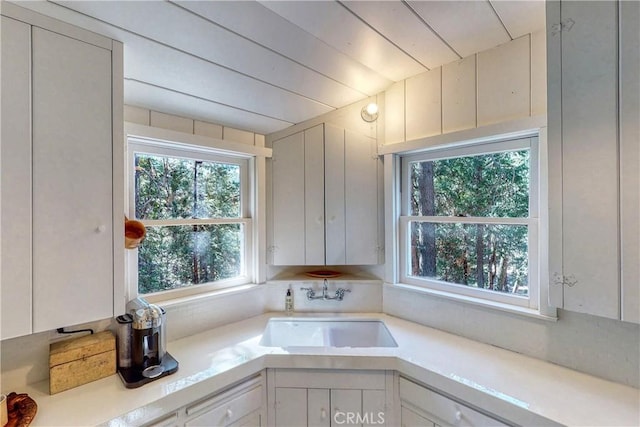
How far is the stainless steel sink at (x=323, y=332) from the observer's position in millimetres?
1749

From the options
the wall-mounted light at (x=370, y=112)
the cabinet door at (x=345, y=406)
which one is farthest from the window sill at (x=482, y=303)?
the wall-mounted light at (x=370, y=112)

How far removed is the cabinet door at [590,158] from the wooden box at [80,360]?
1.76m

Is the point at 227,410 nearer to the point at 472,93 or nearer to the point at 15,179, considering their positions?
the point at 15,179

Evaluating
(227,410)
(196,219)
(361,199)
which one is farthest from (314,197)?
(227,410)

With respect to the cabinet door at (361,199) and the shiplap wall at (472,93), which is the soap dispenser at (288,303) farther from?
the shiplap wall at (472,93)

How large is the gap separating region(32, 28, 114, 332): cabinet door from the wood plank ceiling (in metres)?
0.16

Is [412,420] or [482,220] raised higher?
[482,220]

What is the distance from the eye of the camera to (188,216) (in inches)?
66.4

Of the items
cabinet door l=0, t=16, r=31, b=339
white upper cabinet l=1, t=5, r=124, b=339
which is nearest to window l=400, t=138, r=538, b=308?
white upper cabinet l=1, t=5, r=124, b=339

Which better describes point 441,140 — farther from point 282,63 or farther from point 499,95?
point 282,63

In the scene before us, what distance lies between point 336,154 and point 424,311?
Answer: 1.13m

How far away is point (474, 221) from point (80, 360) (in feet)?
6.20

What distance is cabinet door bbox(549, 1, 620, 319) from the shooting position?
875 millimetres

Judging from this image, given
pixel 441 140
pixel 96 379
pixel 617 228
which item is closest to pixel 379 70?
pixel 441 140
